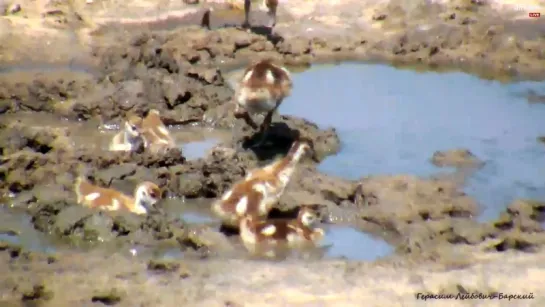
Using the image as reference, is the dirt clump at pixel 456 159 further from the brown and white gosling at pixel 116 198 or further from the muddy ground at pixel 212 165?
the brown and white gosling at pixel 116 198

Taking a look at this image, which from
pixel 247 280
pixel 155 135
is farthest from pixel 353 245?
pixel 155 135

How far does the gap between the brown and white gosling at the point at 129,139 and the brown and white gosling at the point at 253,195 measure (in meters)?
1.27

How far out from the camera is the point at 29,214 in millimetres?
8266

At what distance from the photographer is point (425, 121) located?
11234 mm

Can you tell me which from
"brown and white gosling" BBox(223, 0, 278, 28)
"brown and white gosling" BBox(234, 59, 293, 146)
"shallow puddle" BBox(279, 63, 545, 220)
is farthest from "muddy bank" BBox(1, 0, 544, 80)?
"brown and white gosling" BBox(234, 59, 293, 146)

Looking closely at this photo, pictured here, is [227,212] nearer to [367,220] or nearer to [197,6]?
[367,220]

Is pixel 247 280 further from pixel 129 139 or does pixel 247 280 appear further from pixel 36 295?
pixel 129 139

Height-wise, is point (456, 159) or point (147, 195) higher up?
point (147, 195)

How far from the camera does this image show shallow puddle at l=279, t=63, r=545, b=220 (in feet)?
31.5

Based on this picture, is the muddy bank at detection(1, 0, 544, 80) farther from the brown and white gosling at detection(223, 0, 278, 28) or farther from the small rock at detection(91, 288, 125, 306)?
the small rock at detection(91, 288, 125, 306)

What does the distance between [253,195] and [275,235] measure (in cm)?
53

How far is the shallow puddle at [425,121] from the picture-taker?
9.60 meters

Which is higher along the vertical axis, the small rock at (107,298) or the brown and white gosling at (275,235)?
the small rock at (107,298)
